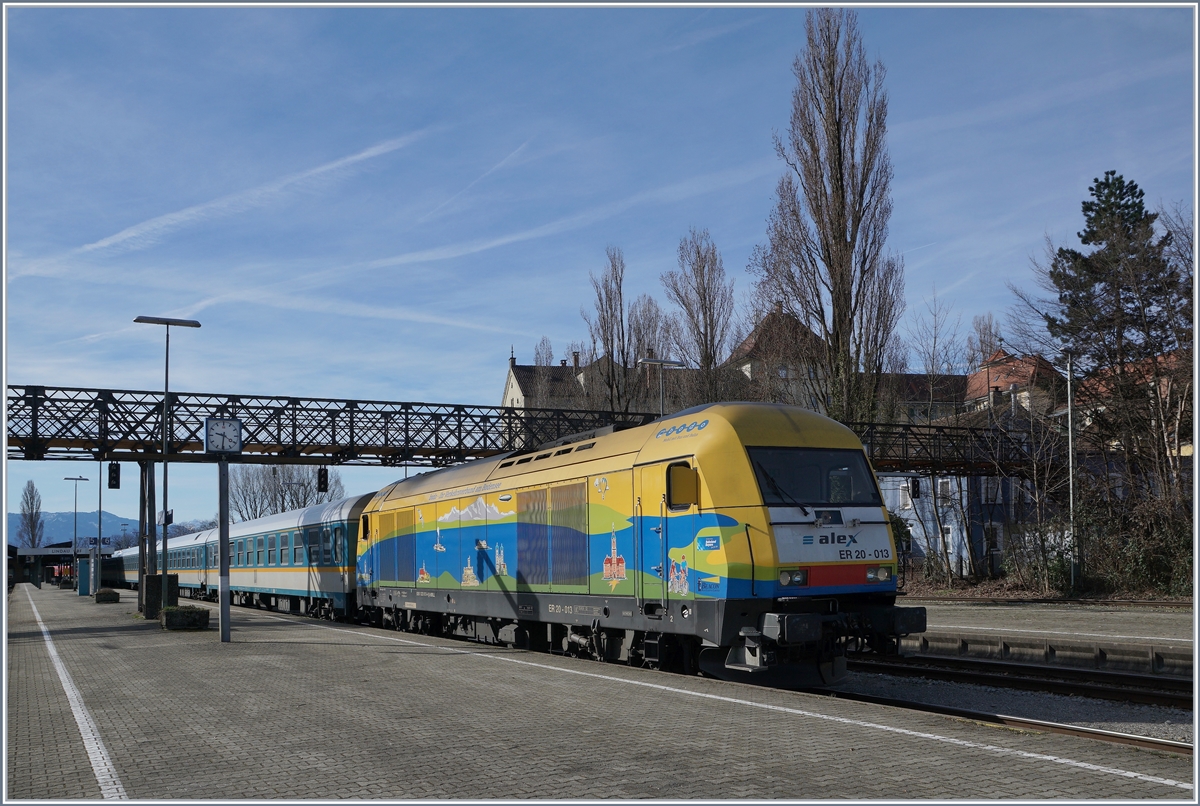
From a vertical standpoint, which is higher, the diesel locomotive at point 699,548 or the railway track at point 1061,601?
the diesel locomotive at point 699,548

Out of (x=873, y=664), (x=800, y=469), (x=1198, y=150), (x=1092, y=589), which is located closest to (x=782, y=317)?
(x=1092, y=589)

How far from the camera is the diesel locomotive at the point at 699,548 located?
37.2ft

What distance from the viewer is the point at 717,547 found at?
37.5 feet

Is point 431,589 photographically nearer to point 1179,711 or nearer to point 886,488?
point 1179,711

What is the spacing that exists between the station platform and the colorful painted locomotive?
5.18m

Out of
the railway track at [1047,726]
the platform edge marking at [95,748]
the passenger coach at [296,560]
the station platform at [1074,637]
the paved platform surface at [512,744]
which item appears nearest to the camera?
the paved platform surface at [512,744]

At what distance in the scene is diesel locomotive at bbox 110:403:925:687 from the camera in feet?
37.2

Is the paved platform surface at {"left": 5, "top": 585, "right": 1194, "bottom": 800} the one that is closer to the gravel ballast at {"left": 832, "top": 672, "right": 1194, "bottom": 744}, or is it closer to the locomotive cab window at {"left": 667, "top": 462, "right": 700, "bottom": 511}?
the gravel ballast at {"left": 832, "top": 672, "right": 1194, "bottom": 744}

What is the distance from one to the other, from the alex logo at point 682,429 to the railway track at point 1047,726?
3.46m

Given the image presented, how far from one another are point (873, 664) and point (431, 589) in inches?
355

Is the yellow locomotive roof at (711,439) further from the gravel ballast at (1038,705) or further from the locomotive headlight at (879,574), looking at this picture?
the gravel ballast at (1038,705)

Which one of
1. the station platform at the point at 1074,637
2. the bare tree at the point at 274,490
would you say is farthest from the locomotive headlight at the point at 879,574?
the bare tree at the point at 274,490

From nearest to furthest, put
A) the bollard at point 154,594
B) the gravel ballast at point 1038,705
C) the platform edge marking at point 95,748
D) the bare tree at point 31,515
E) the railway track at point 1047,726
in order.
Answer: the platform edge marking at point 95,748 < the railway track at point 1047,726 < the gravel ballast at point 1038,705 < the bollard at point 154,594 < the bare tree at point 31,515

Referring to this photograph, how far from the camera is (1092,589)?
30375 mm
